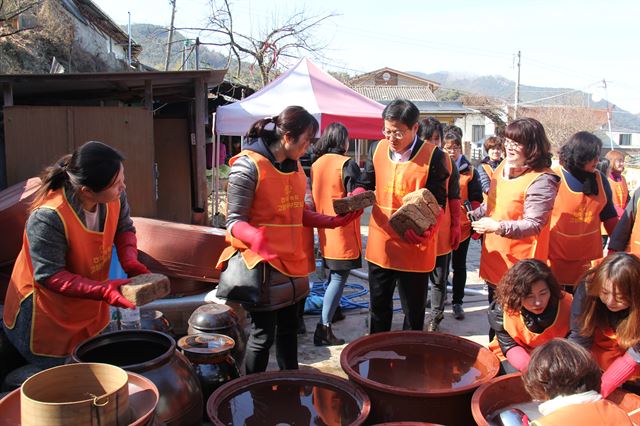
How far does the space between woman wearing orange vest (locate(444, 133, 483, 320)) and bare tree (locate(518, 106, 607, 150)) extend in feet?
121

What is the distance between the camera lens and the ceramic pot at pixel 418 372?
91.8 inches

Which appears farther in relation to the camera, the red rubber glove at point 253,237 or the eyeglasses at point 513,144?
the eyeglasses at point 513,144

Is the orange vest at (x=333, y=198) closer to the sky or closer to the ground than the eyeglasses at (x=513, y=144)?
closer to the ground

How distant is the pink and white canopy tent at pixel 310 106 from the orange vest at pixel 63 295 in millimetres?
4483

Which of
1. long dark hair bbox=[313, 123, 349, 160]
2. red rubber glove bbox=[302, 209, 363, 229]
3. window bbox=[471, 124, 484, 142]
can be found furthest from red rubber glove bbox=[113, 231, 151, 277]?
window bbox=[471, 124, 484, 142]

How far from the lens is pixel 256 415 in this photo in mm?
2420

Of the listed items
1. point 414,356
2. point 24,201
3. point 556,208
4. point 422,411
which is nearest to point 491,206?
point 556,208

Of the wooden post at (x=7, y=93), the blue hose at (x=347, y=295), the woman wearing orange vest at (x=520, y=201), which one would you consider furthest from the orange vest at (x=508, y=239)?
the wooden post at (x=7, y=93)

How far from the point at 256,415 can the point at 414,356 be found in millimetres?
949

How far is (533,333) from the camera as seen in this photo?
9.05 ft

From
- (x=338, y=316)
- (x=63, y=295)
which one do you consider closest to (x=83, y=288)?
(x=63, y=295)

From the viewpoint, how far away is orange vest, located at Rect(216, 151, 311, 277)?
8.54 feet

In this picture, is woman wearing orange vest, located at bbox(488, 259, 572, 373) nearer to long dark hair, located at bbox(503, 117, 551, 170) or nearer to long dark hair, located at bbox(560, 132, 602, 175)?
long dark hair, located at bbox(503, 117, 551, 170)

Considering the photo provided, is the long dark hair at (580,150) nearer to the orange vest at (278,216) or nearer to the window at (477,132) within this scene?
the orange vest at (278,216)
